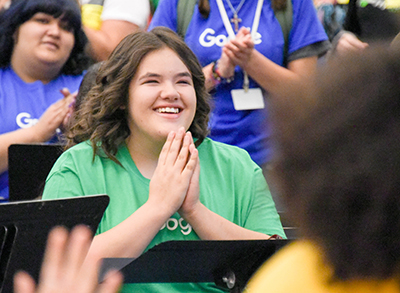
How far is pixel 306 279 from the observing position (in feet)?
2.68

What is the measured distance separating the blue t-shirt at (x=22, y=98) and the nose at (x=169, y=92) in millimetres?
903

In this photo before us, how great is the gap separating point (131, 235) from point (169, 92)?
1.73 feet

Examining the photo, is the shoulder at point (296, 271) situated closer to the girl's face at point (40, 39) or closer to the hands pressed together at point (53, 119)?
the hands pressed together at point (53, 119)

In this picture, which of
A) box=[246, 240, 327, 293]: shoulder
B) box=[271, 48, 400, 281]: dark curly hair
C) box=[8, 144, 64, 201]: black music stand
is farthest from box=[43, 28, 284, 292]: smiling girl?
box=[271, 48, 400, 281]: dark curly hair

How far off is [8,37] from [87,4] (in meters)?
0.46

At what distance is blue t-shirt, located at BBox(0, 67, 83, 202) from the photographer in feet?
8.30

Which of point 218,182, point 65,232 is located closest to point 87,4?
point 218,182

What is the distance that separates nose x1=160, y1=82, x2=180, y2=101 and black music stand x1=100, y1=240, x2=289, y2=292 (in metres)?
0.70

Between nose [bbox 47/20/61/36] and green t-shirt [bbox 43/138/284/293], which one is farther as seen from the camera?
nose [bbox 47/20/61/36]

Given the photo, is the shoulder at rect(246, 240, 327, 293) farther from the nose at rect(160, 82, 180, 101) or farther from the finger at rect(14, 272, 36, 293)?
the nose at rect(160, 82, 180, 101)

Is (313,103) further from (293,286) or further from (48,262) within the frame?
(48,262)

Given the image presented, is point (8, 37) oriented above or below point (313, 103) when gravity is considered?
below

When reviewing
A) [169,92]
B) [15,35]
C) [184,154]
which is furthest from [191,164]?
[15,35]

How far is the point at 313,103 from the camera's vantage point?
74cm
